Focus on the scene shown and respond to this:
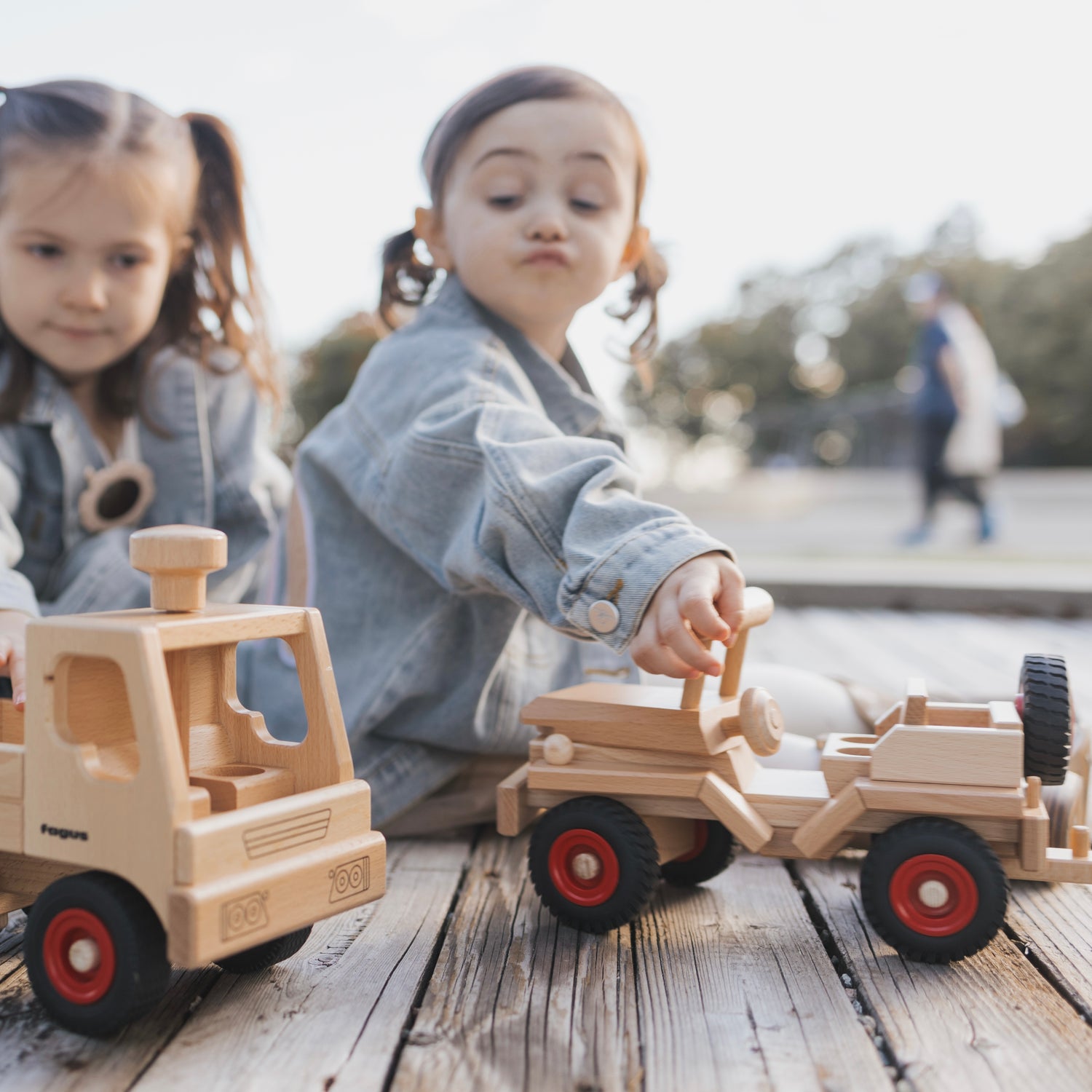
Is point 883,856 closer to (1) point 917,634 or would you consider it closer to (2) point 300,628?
(2) point 300,628

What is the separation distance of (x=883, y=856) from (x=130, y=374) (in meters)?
1.42

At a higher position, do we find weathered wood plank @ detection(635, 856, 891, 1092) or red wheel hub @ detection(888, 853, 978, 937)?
red wheel hub @ detection(888, 853, 978, 937)

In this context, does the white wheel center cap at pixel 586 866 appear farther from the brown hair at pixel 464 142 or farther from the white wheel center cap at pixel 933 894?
the brown hair at pixel 464 142

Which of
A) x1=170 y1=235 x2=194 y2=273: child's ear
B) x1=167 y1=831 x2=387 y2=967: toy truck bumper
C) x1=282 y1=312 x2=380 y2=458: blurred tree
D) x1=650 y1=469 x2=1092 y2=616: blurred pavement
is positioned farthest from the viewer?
x1=282 y1=312 x2=380 y2=458: blurred tree

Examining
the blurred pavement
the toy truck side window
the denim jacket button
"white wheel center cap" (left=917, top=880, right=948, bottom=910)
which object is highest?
the denim jacket button

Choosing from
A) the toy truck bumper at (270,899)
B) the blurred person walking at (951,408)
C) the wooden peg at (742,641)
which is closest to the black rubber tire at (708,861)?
the wooden peg at (742,641)

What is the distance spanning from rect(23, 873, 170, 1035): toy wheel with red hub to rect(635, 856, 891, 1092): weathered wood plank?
0.39 meters

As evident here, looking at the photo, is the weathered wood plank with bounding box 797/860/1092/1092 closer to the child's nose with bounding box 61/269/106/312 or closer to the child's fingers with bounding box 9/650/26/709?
the child's fingers with bounding box 9/650/26/709

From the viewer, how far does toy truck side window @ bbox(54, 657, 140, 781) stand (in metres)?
0.92

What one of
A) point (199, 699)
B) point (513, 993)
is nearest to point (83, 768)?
point (199, 699)

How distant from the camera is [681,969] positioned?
1.07 m

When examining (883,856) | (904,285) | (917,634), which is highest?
(904,285)

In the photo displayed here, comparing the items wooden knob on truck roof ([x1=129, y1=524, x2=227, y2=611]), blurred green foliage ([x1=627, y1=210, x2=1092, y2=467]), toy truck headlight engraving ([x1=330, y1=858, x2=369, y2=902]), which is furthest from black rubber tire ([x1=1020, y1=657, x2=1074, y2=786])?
blurred green foliage ([x1=627, y1=210, x2=1092, y2=467])

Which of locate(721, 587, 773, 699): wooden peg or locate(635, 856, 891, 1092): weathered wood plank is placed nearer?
locate(635, 856, 891, 1092): weathered wood plank
